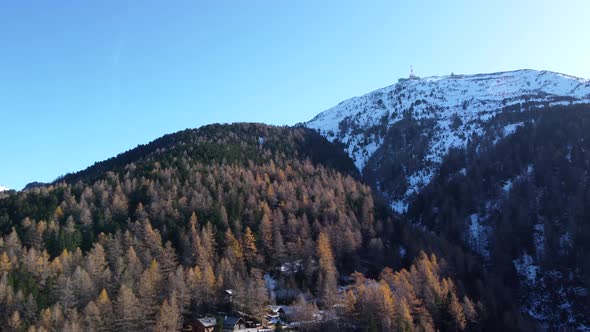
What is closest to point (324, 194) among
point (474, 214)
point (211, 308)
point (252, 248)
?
point (252, 248)

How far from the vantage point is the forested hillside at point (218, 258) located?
247 ft

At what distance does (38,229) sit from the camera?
328ft

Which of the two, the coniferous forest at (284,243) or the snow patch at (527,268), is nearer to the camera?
the coniferous forest at (284,243)

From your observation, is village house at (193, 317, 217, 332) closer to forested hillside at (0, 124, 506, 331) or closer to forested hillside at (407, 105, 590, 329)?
forested hillside at (0, 124, 506, 331)

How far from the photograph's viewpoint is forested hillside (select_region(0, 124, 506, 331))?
75250 millimetres

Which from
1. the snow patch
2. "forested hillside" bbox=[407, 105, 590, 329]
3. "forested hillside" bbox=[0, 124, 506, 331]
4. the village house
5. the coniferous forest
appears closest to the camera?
the village house

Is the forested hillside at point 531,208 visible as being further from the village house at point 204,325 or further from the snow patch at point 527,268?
the village house at point 204,325

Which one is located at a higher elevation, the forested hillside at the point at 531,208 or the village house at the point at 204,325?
the forested hillside at the point at 531,208

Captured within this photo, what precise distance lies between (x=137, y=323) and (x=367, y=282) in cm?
4700

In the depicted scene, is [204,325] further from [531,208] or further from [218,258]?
[531,208]

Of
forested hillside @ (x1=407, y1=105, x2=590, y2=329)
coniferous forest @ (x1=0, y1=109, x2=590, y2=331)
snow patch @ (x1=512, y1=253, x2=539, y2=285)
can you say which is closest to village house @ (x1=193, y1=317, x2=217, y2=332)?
coniferous forest @ (x1=0, y1=109, x2=590, y2=331)

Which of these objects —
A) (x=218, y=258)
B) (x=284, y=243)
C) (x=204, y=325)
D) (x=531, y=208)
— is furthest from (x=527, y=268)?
(x=204, y=325)

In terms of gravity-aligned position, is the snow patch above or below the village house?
above

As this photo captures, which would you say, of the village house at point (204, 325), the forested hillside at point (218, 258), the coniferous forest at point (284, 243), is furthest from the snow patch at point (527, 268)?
the village house at point (204, 325)
